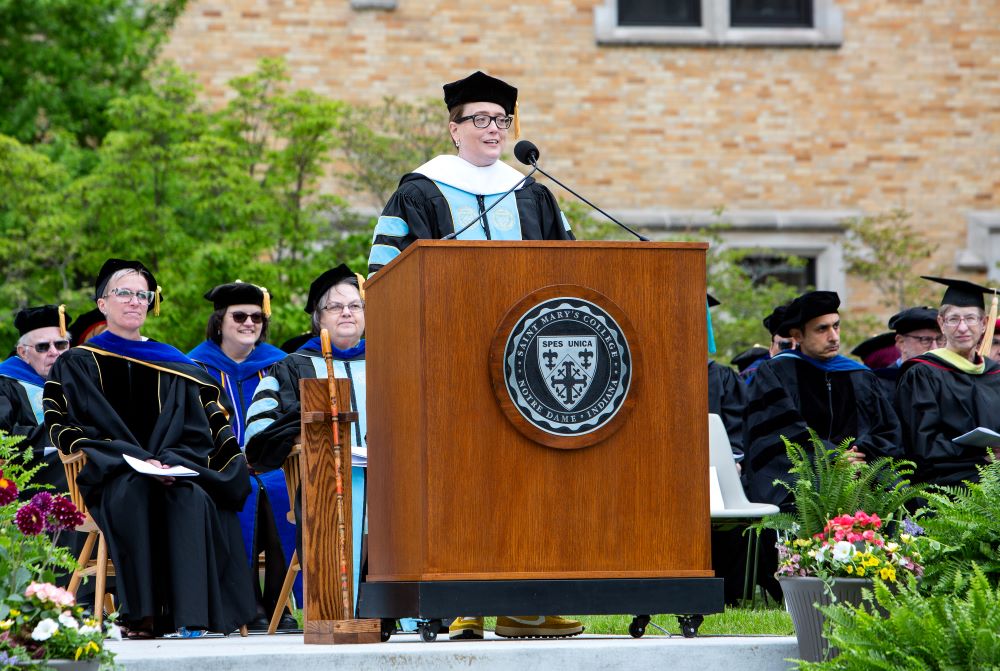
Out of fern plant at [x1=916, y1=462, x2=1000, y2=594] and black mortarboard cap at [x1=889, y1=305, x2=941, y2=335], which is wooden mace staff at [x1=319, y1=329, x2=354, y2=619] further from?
black mortarboard cap at [x1=889, y1=305, x2=941, y2=335]

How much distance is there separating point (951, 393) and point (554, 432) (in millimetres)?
5216

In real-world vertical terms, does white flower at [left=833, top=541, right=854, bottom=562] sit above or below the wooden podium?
below

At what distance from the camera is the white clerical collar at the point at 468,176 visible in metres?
6.49

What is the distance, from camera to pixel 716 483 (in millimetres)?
9641

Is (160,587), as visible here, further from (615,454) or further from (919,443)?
(919,443)

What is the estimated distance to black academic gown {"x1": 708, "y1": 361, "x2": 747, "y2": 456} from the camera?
437 inches

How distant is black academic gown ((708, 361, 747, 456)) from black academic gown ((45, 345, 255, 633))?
13.5 feet

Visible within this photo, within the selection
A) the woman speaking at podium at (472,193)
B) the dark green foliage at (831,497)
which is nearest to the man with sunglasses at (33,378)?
the woman speaking at podium at (472,193)

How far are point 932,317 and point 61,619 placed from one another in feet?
23.7

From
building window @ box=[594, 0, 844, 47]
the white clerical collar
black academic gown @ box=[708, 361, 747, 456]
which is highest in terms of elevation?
building window @ box=[594, 0, 844, 47]

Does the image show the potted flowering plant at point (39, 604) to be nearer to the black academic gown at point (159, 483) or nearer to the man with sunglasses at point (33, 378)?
the black academic gown at point (159, 483)

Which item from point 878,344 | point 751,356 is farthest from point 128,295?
point 878,344

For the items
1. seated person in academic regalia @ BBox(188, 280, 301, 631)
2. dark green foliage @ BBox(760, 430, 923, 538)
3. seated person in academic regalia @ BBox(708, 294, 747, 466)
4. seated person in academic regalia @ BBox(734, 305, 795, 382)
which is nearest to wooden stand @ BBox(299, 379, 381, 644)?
dark green foliage @ BBox(760, 430, 923, 538)

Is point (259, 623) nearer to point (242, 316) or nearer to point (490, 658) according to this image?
point (242, 316)
